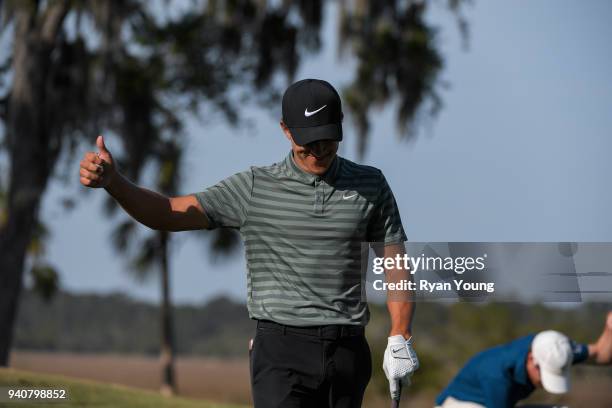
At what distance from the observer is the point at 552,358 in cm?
591

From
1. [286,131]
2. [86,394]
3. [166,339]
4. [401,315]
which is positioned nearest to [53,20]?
[86,394]

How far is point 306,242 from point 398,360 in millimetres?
593

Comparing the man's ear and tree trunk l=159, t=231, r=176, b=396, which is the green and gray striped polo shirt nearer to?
the man's ear

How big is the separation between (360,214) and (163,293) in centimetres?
2521

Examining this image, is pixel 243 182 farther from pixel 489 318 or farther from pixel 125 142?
pixel 489 318

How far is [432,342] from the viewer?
115ft

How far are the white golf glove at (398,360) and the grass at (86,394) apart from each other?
5.33m

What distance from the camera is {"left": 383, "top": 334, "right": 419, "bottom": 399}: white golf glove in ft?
14.4

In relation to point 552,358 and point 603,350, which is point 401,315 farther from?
point 603,350

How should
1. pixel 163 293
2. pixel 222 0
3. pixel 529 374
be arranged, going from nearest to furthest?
pixel 529 374 < pixel 222 0 < pixel 163 293

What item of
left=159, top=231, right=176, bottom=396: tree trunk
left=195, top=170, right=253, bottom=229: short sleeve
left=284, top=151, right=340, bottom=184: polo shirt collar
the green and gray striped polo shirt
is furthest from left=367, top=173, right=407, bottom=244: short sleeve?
Result: left=159, top=231, right=176, bottom=396: tree trunk

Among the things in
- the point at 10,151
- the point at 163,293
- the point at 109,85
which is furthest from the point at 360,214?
the point at 163,293

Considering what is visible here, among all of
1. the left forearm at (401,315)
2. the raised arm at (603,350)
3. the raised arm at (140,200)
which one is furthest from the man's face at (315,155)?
the raised arm at (603,350)

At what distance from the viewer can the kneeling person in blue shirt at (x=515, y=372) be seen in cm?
583
